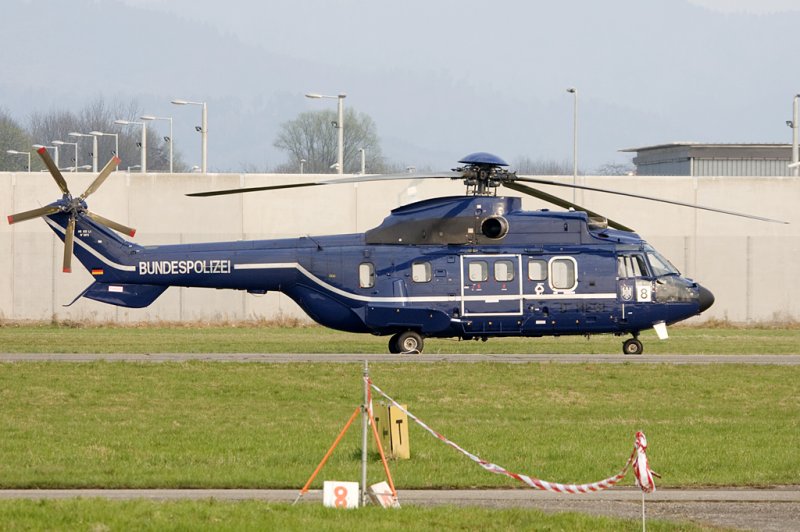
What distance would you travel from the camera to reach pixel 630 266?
34.6m

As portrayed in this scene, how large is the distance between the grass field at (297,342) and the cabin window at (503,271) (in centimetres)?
471

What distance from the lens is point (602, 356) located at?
115 ft

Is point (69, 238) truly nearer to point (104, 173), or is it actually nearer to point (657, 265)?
point (104, 173)

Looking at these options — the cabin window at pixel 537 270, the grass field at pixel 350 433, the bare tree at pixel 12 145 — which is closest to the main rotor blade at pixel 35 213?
the grass field at pixel 350 433

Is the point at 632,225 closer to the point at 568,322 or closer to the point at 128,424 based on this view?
the point at 568,322

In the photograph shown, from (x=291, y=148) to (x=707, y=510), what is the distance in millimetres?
150969

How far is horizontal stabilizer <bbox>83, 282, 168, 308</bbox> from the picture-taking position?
3444 cm

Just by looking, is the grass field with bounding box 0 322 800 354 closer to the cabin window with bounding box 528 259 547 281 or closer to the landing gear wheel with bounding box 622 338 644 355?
the landing gear wheel with bounding box 622 338 644 355

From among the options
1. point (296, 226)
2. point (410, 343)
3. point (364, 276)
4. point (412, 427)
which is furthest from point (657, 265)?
point (296, 226)

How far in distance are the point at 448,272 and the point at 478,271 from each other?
31.3 inches

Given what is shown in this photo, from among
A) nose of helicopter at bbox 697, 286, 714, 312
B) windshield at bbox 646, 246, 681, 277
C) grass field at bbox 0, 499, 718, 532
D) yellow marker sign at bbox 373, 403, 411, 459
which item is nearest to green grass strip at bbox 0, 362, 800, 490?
yellow marker sign at bbox 373, 403, 411, 459

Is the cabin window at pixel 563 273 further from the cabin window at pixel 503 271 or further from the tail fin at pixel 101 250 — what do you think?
the tail fin at pixel 101 250

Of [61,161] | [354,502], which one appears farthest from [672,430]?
[61,161]

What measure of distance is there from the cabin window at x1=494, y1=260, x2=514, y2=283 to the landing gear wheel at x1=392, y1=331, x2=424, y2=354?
2.75 metres
